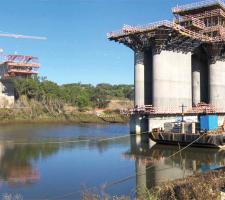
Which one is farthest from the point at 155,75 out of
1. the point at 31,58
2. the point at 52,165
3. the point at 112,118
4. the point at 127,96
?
the point at 127,96

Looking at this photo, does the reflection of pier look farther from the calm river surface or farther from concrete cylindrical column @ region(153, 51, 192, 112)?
concrete cylindrical column @ region(153, 51, 192, 112)

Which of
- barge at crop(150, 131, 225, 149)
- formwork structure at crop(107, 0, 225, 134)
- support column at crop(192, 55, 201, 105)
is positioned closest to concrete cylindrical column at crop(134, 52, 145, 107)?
formwork structure at crop(107, 0, 225, 134)

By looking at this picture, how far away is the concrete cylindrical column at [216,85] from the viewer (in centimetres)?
5584

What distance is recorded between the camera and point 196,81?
192 feet

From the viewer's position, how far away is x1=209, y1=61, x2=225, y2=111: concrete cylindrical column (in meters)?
55.8

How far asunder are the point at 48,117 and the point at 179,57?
48241 mm

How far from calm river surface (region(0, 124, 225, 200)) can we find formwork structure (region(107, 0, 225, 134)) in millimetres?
9056

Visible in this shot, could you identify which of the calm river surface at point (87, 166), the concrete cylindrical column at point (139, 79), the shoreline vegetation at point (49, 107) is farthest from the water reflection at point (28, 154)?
the shoreline vegetation at point (49, 107)

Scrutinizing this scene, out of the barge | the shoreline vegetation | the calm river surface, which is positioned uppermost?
the shoreline vegetation

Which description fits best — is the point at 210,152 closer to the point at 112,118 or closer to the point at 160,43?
the point at 160,43

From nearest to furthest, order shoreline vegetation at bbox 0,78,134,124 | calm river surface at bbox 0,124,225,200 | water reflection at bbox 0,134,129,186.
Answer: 1. calm river surface at bbox 0,124,225,200
2. water reflection at bbox 0,134,129,186
3. shoreline vegetation at bbox 0,78,134,124

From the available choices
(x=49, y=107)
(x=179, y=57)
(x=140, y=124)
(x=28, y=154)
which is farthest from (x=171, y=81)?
(x=49, y=107)

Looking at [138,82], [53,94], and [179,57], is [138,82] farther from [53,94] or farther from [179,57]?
[53,94]

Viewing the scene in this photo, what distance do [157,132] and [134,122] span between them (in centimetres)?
1048
